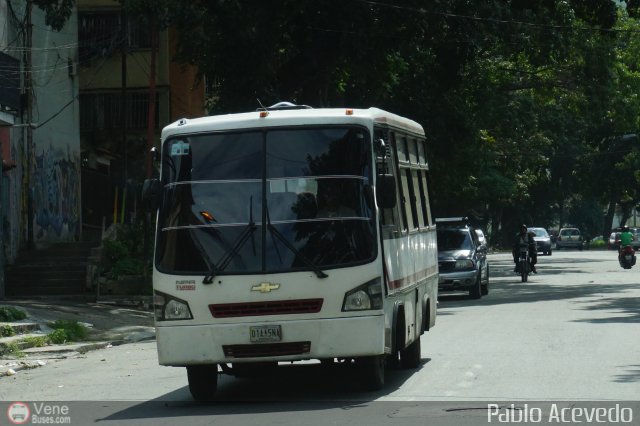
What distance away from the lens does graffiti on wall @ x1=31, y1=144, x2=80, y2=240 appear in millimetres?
33438

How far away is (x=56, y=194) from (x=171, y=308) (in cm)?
2380

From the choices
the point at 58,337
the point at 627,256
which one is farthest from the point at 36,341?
the point at 627,256

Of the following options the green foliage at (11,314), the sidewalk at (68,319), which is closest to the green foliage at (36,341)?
the sidewalk at (68,319)

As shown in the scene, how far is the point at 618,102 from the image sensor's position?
4225 centimetres

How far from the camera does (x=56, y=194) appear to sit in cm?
3472

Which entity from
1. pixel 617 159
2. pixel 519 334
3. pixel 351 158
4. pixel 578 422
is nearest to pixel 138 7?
pixel 519 334

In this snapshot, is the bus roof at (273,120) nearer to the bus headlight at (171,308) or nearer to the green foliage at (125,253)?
the bus headlight at (171,308)

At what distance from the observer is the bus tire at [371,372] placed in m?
12.1

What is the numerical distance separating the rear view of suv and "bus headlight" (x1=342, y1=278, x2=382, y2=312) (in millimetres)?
81133

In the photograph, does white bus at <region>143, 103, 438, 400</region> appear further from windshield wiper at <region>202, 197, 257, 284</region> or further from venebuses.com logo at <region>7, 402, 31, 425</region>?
venebuses.com logo at <region>7, 402, 31, 425</region>

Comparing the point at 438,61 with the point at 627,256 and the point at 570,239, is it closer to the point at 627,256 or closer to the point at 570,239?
the point at 627,256

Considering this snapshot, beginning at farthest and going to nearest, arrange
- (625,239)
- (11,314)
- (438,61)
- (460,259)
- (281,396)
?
(625,239)
(438,61)
(460,259)
(11,314)
(281,396)

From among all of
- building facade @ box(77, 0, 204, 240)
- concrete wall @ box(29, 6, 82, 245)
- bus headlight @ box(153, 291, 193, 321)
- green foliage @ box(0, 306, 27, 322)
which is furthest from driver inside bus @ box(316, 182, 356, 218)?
building facade @ box(77, 0, 204, 240)

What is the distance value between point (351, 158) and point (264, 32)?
56.3 feet
